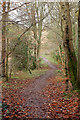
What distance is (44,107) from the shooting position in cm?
470

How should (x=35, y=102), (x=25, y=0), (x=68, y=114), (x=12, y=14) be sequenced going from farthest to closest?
(x=35, y=102), (x=68, y=114), (x=12, y=14), (x=25, y=0)

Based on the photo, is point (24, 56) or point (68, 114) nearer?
point (68, 114)

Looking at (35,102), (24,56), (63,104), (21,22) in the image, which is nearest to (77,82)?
Result: (63,104)

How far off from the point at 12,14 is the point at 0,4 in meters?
0.43

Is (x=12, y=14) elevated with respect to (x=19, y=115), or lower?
elevated

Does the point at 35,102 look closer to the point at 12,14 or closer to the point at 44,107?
the point at 44,107

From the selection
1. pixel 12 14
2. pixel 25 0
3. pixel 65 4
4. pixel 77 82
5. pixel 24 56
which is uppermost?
pixel 65 4

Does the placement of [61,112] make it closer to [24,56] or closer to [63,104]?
[63,104]

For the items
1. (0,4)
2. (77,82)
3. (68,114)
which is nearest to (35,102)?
(68,114)

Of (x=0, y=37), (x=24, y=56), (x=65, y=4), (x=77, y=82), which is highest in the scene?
(x=65, y=4)

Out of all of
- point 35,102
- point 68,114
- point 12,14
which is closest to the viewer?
point 12,14

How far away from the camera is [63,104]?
4.79 meters

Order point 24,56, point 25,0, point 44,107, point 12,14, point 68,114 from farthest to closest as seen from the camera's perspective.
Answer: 1. point 24,56
2. point 44,107
3. point 68,114
4. point 12,14
5. point 25,0

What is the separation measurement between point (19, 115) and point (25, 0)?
4.02m
